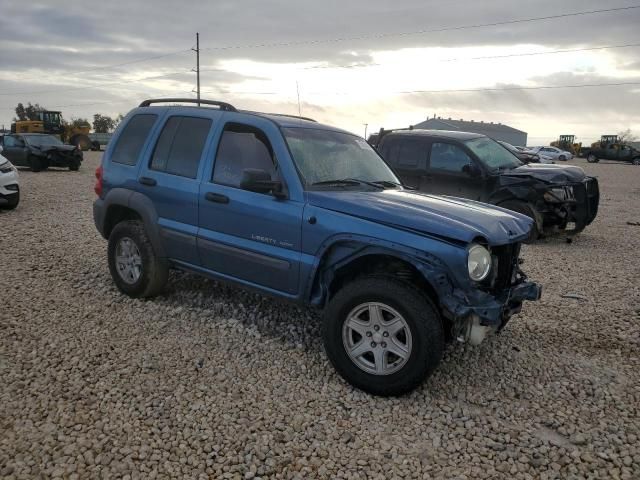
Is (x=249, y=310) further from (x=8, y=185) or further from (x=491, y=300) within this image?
(x=8, y=185)

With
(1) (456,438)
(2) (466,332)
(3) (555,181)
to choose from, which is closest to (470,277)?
(2) (466,332)

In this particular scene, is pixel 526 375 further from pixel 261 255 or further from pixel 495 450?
pixel 261 255

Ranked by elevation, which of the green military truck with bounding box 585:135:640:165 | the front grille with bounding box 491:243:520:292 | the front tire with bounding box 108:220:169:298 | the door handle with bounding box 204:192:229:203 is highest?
the green military truck with bounding box 585:135:640:165

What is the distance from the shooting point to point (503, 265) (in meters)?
3.55

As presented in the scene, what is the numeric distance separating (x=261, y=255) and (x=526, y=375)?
2241 mm

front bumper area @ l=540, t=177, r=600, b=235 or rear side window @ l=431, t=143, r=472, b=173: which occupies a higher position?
rear side window @ l=431, t=143, r=472, b=173

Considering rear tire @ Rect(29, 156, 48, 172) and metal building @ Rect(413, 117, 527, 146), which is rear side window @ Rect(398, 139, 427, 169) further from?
metal building @ Rect(413, 117, 527, 146)

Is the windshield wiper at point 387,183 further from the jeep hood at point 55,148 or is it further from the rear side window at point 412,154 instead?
the jeep hood at point 55,148

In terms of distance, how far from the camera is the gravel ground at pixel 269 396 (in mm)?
2793

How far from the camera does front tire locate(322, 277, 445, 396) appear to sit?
3211mm

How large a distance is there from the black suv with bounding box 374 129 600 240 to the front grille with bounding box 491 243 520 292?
15.6ft

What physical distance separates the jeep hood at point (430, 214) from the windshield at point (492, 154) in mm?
4747

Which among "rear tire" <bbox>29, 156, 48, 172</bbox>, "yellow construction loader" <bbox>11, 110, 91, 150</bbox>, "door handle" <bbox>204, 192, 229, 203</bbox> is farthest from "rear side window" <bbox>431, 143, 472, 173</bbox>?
"yellow construction loader" <bbox>11, 110, 91, 150</bbox>

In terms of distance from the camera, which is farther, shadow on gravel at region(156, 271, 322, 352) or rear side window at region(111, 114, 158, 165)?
rear side window at region(111, 114, 158, 165)
